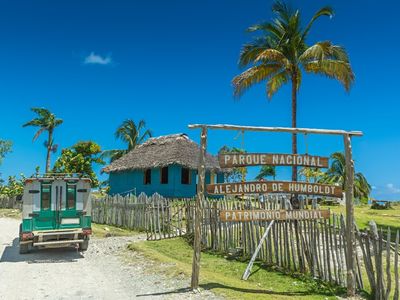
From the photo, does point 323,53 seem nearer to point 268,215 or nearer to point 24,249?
point 268,215

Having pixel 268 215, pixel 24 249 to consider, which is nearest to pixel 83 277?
pixel 24 249

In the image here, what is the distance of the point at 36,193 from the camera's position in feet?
40.1

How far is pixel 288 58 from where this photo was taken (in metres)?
21.0

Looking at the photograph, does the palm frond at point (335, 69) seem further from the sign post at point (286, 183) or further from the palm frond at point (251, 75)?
the sign post at point (286, 183)

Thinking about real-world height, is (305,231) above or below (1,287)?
above

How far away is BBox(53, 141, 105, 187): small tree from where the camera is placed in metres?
40.8

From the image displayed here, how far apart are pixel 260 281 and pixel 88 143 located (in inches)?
1403

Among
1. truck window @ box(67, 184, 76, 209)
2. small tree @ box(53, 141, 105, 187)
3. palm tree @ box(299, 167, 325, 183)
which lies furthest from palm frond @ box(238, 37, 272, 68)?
small tree @ box(53, 141, 105, 187)

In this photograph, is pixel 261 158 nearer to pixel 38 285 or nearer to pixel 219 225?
pixel 219 225

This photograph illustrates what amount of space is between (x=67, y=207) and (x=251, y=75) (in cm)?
1237

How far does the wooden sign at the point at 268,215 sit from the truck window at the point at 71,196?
6.41m

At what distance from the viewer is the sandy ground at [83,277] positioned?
8.01 metres

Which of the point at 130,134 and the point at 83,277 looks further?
the point at 130,134

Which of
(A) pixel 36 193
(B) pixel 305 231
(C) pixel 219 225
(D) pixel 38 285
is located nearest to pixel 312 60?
(C) pixel 219 225
